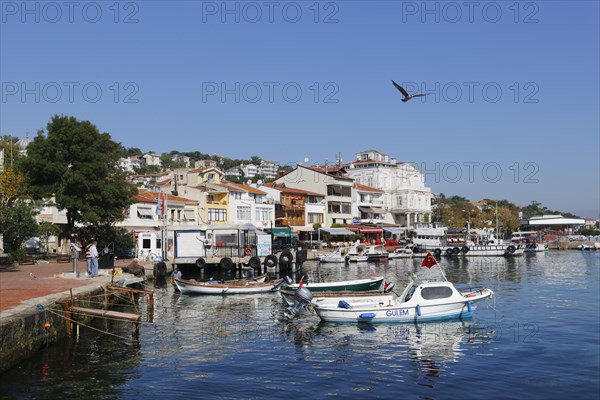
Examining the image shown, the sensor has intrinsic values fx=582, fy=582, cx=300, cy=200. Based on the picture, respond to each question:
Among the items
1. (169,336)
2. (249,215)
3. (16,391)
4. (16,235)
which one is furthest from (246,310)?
(249,215)

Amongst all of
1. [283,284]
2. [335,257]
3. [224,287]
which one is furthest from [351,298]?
[335,257]

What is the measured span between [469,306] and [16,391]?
19991 mm

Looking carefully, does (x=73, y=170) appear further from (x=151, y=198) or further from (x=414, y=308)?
(x=414, y=308)

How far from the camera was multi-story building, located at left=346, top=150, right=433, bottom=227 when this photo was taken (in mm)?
117500

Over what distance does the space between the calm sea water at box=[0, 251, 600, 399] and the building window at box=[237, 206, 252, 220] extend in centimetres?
4569

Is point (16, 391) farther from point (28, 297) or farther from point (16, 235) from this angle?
point (16, 235)

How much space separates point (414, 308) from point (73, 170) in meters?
37.2

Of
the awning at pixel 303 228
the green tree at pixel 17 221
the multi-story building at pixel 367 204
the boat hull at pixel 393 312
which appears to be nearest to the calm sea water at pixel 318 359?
the boat hull at pixel 393 312

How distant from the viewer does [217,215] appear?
250 ft

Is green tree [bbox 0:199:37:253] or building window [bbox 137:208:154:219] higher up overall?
building window [bbox 137:208:154:219]

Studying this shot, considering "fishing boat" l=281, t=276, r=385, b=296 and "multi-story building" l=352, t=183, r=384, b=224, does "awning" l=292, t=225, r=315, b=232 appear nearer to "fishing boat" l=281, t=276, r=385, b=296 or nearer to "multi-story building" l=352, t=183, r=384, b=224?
"multi-story building" l=352, t=183, r=384, b=224

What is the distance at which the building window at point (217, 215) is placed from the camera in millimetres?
75200

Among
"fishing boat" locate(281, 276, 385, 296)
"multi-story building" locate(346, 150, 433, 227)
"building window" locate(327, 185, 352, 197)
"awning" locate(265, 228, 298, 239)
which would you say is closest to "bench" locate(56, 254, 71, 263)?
"fishing boat" locate(281, 276, 385, 296)

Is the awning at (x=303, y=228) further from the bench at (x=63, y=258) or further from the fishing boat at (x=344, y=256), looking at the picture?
the bench at (x=63, y=258)
